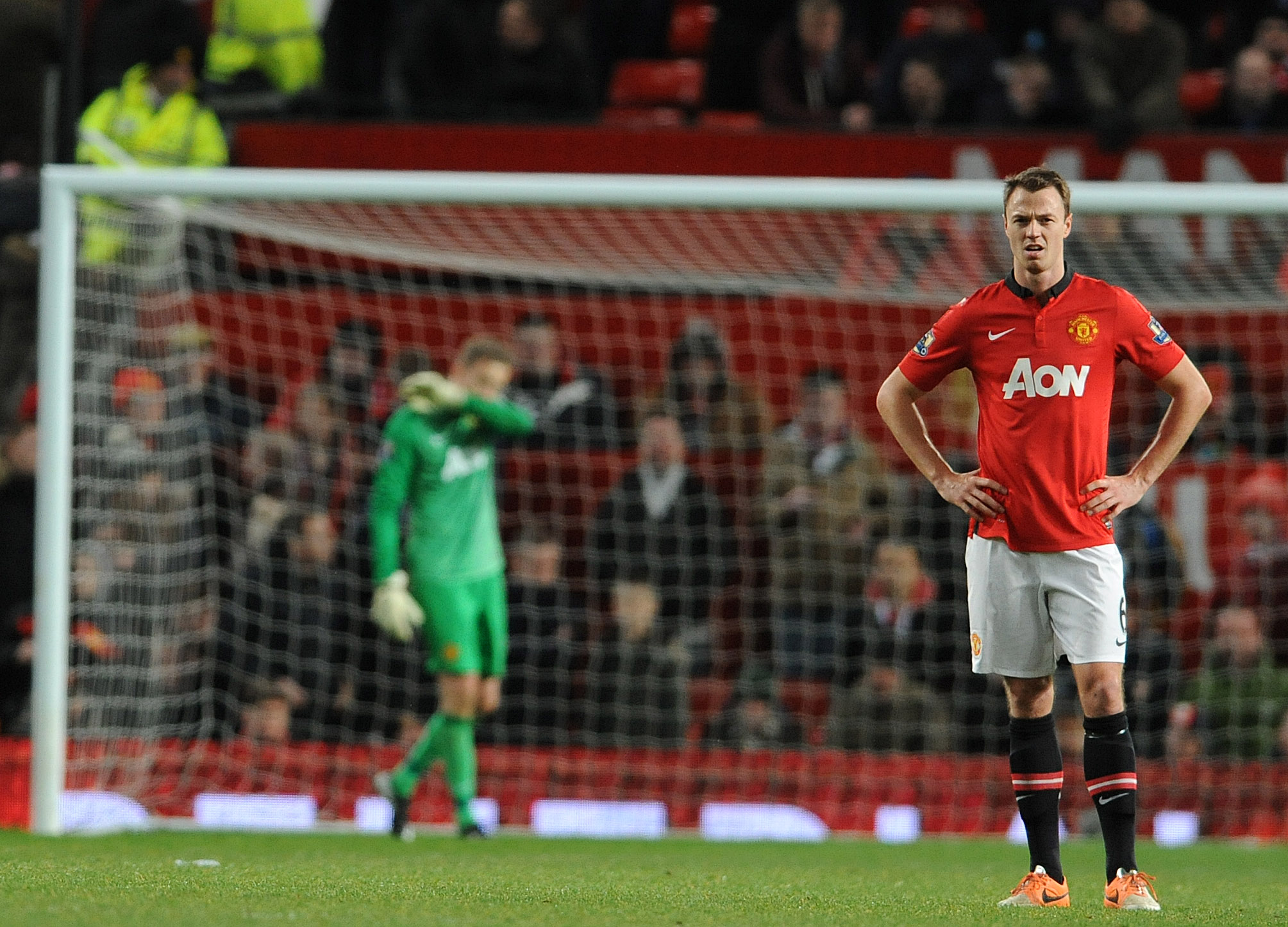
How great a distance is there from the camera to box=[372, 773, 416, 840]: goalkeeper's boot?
→ 24.5ft

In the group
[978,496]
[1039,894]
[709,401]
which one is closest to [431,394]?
[709,401]

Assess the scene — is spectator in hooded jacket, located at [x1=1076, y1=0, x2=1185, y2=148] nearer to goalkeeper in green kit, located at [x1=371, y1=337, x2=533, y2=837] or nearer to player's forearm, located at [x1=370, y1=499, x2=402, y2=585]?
goalkeeper in green kit, located at [x1=371, y1=337, x2=533, y2=837]

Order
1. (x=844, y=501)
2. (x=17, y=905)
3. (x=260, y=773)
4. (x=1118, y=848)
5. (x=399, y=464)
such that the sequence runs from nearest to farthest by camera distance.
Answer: (x=17, y=905) < (x=1118, y=848) < (x=399, y=464) < (x=260, y=773) < (x=844, y=501)

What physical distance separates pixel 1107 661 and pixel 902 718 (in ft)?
13.7

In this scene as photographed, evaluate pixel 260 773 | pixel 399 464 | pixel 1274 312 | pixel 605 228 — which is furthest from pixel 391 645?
pixel 1274 312

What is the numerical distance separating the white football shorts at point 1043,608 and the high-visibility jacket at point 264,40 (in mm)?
7193

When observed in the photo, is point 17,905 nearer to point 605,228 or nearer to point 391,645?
point 391,645

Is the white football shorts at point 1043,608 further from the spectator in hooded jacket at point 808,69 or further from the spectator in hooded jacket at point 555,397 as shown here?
the spectator in hooded jacket at point 808,69

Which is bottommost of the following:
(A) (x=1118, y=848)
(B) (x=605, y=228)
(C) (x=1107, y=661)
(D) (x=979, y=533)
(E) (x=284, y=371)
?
(A) (x=1118, y=848)

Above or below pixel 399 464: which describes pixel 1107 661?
below

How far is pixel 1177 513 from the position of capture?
9.16m

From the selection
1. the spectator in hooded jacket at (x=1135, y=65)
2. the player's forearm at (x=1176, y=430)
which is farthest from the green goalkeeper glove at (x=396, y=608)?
the spectator in hooded jacket at (x=1135, y=65)

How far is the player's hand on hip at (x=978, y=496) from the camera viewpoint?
4.48 meters

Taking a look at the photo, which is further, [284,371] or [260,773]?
[284,371]
